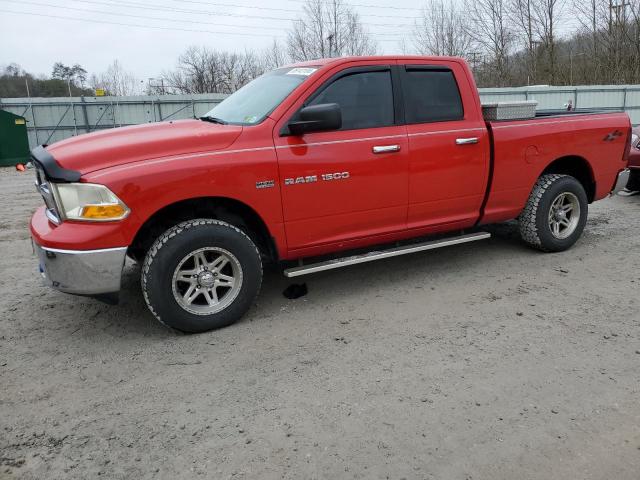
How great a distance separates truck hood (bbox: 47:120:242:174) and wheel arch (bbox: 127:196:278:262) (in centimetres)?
38

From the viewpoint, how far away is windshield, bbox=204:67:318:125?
13.5 feet

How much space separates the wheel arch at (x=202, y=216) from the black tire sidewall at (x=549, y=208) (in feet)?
9.52

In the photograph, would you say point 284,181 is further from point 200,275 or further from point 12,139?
point 12,139

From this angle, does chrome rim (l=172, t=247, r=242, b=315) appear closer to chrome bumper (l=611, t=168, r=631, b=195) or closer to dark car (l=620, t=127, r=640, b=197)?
chrome bumper (l=611, t=168, r=631, b=195)

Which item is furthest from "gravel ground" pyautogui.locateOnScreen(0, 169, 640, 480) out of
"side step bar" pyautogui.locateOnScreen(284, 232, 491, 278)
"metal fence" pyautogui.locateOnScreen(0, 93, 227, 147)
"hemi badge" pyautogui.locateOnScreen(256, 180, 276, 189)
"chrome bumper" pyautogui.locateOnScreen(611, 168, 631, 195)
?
"metal fence" pyautogui.locateOnScreen(0, 93, 227, 147)

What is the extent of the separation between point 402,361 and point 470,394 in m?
0.52

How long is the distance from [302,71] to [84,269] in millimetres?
2326

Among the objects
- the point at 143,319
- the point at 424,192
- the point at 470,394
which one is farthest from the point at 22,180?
the point at 470,394

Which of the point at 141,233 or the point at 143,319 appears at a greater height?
the point at 141,233

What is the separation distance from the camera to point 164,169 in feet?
11.5

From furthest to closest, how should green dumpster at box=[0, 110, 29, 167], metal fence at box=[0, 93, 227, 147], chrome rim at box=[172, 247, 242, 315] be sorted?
1. metal fence at box=[0, 93, 227, 147]
2. green dumpster at box=[0, 110, 29, 167]
3. chrome rim at box=[172, 247, 242, 315]

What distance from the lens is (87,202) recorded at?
133 inches

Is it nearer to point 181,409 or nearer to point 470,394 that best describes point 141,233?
point 181,409

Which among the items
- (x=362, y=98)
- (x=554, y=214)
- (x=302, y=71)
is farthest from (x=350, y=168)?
(x=554, y=214)
